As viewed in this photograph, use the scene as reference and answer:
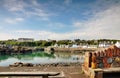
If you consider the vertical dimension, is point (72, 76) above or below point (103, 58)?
below

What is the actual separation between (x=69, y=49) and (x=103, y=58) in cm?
12773

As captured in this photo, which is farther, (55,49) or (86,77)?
(55,49)

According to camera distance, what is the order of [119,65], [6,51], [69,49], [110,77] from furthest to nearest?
1. [69,49]
2. [6,51]
3. [119,65]
4. [110,77]

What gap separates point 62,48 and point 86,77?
437 ft

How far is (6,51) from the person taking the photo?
11938 centimetres

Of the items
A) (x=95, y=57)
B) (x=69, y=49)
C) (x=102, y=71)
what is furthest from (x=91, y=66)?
(x=69, y=49)

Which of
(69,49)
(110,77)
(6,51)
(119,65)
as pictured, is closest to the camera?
(110,77)

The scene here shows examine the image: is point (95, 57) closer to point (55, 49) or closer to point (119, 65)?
point (119, 65)

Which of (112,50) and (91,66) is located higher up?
(112,50)

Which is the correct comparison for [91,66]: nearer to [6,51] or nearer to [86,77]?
[86,77]

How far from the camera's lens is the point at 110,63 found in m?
15.3

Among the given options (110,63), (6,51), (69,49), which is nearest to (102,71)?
(110,63)

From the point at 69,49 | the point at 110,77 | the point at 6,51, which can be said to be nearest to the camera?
the point at 110,77

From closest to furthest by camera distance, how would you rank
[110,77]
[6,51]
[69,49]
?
[110,77] < [6,51] < [69,49]
